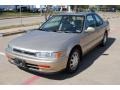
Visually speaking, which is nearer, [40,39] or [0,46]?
[40,39]

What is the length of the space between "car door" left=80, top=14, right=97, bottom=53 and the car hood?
403mm

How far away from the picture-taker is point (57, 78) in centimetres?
525

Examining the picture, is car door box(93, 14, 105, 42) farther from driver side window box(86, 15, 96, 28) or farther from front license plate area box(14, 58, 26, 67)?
front license plate area box(14, 58, 26, 67)

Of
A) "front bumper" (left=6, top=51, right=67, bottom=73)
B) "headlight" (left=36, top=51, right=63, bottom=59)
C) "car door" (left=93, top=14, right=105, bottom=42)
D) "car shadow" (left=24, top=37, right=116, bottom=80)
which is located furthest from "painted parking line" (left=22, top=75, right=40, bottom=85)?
"car door" (left=93, top=14, right=105, bottom=42)

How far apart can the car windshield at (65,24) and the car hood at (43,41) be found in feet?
1.09

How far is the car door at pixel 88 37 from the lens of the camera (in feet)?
20.2

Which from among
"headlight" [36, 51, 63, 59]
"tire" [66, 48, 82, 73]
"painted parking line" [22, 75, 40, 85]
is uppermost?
"headlight" [36, 51, 63, 59]

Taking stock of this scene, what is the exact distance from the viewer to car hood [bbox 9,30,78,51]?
5032 mm

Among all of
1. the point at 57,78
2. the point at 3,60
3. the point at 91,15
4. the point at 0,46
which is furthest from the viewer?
the point at 0,46
